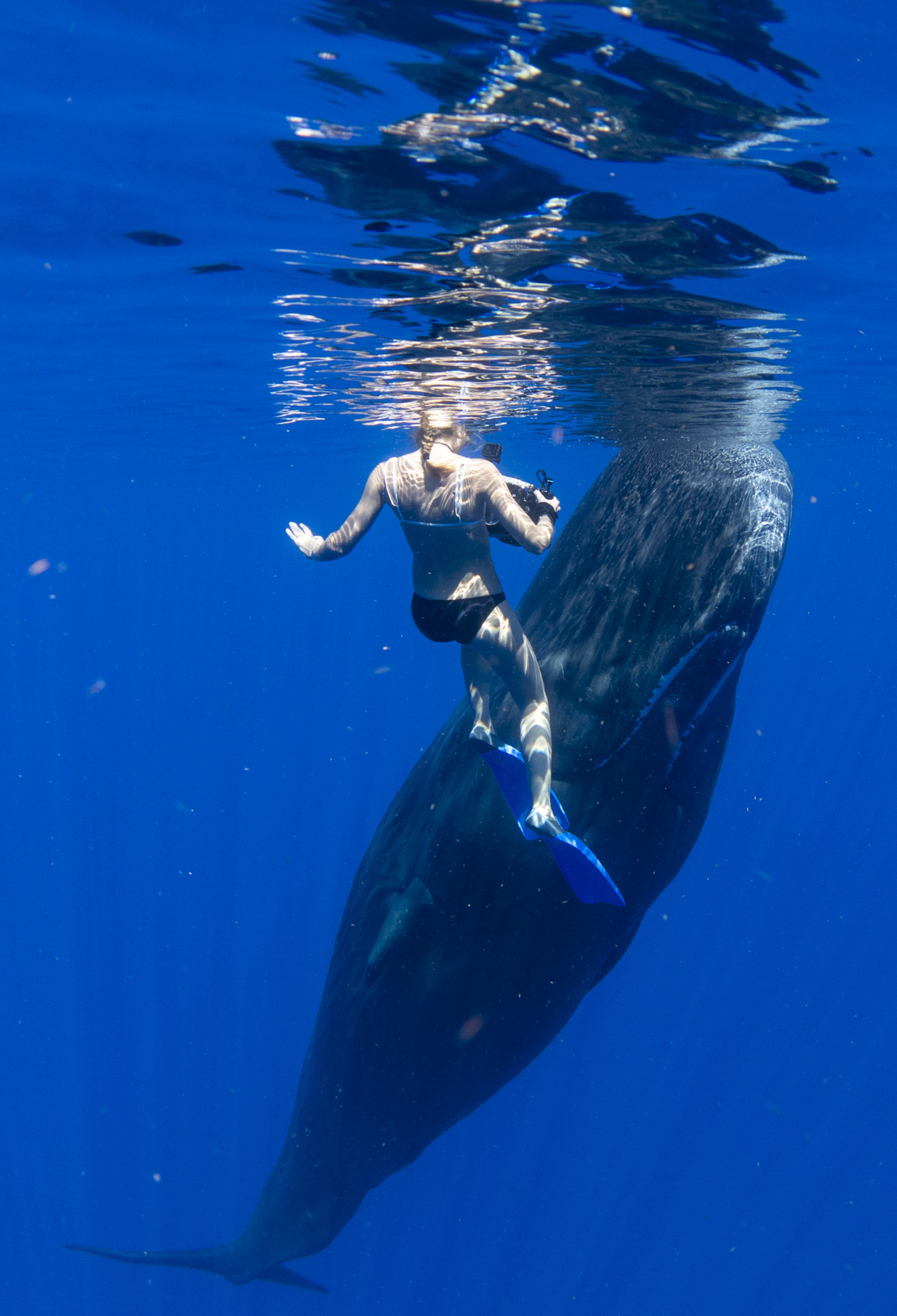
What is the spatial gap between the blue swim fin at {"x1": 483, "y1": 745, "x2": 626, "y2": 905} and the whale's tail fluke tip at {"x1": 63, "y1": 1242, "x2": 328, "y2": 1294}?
7.62 metres

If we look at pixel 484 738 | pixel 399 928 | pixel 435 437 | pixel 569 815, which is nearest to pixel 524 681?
pixel 484 738

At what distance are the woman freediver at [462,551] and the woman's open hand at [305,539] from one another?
2 cm

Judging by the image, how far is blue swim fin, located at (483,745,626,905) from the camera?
17.5ft

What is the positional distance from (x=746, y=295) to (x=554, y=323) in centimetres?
221

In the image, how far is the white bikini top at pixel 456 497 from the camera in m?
5.65

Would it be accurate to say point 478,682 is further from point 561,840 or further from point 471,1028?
point 471,1028

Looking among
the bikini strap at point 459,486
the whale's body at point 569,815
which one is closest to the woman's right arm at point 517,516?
the bikini strap at point 459,486

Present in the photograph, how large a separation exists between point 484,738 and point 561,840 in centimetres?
107

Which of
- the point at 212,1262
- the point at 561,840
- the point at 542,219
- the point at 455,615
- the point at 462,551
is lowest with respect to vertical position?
the point at 212,1262

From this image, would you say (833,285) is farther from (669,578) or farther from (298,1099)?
(298,1099)

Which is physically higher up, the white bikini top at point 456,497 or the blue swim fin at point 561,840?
the white bikini top at point 456,497

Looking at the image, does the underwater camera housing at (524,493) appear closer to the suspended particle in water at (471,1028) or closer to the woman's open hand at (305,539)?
the woman's open hand at (305,539)

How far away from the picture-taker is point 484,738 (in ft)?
19.7

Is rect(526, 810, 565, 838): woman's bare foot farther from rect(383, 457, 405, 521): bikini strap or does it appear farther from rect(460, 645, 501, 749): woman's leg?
rect(383, 457, 405, 521): bikini strap
